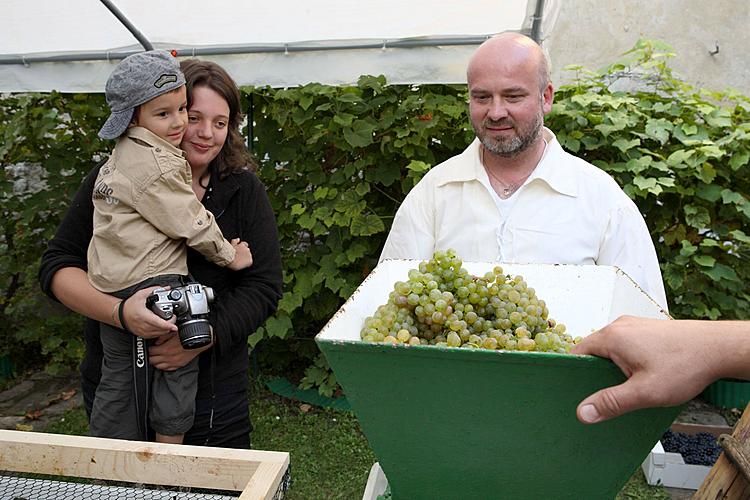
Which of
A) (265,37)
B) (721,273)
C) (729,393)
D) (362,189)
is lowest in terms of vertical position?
(729,393)

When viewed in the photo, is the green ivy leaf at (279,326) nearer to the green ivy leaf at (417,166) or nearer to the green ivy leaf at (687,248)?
the green ivy leaf at (417,166)

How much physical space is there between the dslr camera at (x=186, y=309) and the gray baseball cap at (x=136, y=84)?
0.51 meters

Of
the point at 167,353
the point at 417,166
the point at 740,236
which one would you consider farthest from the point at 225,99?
the point at 740,236

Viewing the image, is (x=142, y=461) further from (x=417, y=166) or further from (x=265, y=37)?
(x=417, y=166)

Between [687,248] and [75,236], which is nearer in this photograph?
[75,236]

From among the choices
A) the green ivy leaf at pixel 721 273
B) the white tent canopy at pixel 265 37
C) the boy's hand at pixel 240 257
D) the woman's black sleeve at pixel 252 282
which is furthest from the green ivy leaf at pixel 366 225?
the green ivy leaf at pixel 721 273

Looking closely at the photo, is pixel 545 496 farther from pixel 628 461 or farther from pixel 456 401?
pixel 456 401

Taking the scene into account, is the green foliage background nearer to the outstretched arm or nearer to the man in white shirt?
the man in white shirt

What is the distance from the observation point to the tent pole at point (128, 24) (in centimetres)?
292

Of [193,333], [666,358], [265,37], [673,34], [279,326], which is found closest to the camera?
[666,358]

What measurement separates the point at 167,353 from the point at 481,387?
4.18ft

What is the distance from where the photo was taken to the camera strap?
2010 mm

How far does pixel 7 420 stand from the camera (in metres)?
4.05

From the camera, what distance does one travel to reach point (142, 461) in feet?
4.92
